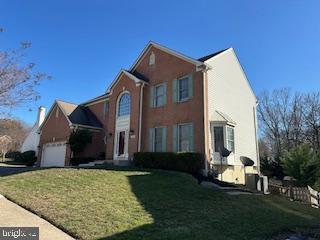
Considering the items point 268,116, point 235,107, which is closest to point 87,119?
point 235,107

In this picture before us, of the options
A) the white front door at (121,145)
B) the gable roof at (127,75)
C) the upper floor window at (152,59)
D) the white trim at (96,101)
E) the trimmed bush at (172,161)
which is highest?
the upper floor window at (152,59)

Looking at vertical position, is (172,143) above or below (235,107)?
below

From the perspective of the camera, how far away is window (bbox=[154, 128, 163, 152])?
21.1 m

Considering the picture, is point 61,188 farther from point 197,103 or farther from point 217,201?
point 197,103

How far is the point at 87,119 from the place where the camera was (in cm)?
2939

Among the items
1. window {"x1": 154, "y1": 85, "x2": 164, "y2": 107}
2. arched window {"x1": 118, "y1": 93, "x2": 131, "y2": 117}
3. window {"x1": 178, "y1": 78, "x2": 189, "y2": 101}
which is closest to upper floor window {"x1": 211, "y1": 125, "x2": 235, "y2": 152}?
window {"x1": 178, "y1": 78, "x2": 189, "y2": 101}

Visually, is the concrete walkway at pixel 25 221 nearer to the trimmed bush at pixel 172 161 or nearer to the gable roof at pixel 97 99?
the trimmed bush at pixel 172 161

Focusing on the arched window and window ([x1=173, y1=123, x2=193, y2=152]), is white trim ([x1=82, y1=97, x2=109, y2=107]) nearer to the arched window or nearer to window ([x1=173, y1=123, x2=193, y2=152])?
the arched window

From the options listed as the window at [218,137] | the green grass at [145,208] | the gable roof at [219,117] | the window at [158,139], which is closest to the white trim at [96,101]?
the window at [158,139]

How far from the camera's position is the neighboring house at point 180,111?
19.2 m

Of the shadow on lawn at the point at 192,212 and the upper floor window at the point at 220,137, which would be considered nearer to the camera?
the shadow on lawn at the point at 192,212

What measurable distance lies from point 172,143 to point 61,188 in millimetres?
9796

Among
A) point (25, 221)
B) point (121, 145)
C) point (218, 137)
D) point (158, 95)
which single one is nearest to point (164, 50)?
point (158, 95)

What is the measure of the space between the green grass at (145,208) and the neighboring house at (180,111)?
5313 millimetres
